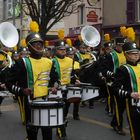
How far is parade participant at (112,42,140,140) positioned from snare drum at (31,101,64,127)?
40.3 inches

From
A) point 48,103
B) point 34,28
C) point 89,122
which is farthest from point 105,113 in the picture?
point 48,103

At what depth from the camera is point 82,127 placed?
10.2 metres

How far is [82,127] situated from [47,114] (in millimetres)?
4093

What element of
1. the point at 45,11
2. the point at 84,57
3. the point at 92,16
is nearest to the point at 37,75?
the point at 84,57

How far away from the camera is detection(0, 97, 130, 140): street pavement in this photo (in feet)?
30.1

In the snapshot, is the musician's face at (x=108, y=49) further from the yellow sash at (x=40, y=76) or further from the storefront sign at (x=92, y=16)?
the storefront sign at (x=92, y=16)

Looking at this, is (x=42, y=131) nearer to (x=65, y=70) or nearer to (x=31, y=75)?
(x=31, y=75)

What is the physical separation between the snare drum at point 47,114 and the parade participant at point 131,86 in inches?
40.3

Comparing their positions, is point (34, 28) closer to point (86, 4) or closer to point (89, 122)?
point (89, 122)

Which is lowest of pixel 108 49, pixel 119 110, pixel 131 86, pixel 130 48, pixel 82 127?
pixel 82 127

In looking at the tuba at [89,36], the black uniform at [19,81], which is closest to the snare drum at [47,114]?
the black uniform at [19,81]

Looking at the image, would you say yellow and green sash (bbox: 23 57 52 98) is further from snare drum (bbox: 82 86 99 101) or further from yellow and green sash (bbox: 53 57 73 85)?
snare drum (bbox: 82 86 99 101)

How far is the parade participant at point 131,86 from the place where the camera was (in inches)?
264

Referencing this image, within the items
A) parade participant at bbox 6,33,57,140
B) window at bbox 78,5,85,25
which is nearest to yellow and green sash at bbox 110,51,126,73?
parade participant at bbox 6,33,57,140
